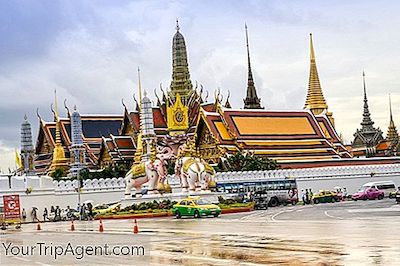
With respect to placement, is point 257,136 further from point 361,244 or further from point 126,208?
point 361,244

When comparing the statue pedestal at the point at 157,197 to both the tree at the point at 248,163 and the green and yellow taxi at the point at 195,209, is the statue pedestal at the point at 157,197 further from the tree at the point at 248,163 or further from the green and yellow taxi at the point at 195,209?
the tree at the point at 248,163

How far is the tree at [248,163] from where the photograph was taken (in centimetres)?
5728

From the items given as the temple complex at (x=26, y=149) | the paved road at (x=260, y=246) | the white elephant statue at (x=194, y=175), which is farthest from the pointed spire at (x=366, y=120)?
the paved road at (x=260, y=246)

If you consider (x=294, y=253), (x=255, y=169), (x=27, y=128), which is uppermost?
(x=27, y=128)

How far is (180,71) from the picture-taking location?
7681 centimetres

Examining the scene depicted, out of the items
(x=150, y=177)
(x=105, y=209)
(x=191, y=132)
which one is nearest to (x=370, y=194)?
(x=150, y=177)

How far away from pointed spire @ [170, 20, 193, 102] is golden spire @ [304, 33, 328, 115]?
46.5 ft

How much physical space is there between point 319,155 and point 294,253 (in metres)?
50.3

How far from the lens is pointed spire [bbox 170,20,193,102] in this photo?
75312mm

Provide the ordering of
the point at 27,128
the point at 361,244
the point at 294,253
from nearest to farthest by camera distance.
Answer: the point at 294,253 < the point at 361,244 < the point at 27,128

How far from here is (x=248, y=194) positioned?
160ft

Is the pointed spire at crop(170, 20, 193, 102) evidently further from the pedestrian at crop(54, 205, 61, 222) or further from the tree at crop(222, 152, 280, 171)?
the pedestrian at crop(54, 205, 61, 222)

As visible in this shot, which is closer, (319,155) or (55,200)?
(55,200)

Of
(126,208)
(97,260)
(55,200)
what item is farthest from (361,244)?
(55,200)
